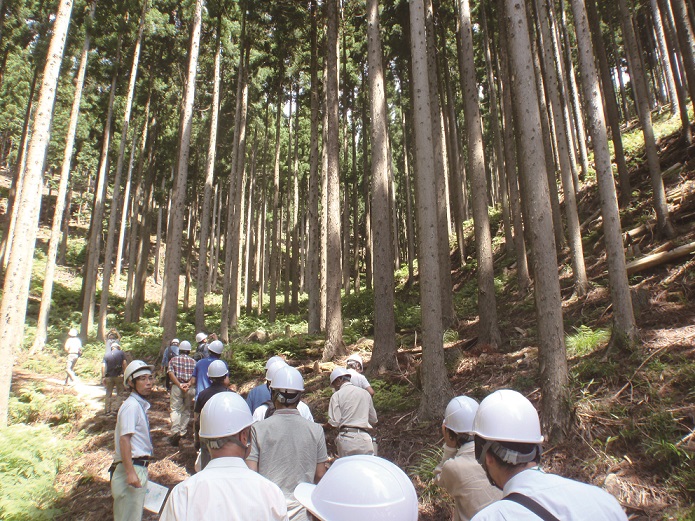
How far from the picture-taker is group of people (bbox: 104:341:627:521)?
1442 millimetres

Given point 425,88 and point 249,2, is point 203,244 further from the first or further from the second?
point 425,88

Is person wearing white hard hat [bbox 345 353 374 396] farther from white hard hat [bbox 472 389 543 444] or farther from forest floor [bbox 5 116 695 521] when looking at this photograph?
white hard hat [bbox 472 389 543 444]

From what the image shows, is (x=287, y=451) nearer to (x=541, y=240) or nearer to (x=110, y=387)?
(x=541, y=240)

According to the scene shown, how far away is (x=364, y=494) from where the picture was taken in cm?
139

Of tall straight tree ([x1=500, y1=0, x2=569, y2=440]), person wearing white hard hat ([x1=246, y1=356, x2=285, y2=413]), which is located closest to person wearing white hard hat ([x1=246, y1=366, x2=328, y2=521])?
person wearing white hard hat ([x1=246, y1=356, x2=285, y2=413])

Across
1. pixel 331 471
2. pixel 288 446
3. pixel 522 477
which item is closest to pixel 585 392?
pixel 288 446

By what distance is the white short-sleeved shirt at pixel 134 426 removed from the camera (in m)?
3.64

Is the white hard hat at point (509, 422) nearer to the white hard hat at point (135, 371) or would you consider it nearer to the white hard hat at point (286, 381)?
the white hard hat at point (286, 381)

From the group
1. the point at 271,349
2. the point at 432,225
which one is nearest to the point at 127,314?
the point at 271,349

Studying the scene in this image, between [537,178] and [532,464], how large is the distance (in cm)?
479

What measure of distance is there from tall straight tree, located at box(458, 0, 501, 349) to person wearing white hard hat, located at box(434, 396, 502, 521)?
660 cm

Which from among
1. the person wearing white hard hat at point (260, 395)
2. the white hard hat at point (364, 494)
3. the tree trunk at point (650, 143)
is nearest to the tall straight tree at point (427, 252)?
the person wearing white hard hat at point (260, 395)

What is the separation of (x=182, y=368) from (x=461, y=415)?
20.6 feet

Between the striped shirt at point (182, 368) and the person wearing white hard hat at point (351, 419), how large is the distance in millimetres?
4199
